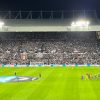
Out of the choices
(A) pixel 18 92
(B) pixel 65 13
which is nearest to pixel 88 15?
(B) pixel 65 13

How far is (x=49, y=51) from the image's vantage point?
9281cm

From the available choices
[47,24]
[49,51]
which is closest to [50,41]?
[49,51]

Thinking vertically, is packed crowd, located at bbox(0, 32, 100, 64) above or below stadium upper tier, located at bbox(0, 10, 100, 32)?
below

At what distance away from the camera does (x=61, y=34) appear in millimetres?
100062

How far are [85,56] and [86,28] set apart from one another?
9194 mm

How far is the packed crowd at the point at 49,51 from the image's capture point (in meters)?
87.3

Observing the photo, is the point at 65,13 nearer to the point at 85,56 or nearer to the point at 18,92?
the point at 85,56

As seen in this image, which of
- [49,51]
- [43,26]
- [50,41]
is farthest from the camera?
[50,41]

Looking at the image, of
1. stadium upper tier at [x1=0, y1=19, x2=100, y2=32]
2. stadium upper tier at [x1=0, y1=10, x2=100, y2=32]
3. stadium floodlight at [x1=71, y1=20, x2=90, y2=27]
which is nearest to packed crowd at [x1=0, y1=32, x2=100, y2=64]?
stadium upper tier at [x1=0, y1=10, x2=100, y2=32]

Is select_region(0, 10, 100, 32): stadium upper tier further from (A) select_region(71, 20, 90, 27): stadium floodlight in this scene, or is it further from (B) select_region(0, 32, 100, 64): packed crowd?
(B) select_region(0, 32, 100, 64): packed crowd

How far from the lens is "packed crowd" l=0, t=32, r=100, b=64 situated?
286ft

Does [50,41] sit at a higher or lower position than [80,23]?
lower

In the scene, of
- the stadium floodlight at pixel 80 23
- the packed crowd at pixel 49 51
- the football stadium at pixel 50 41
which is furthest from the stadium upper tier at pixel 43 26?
the packed crowd at pixel 49 51

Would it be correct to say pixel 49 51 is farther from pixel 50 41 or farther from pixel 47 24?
pixel 47 24
